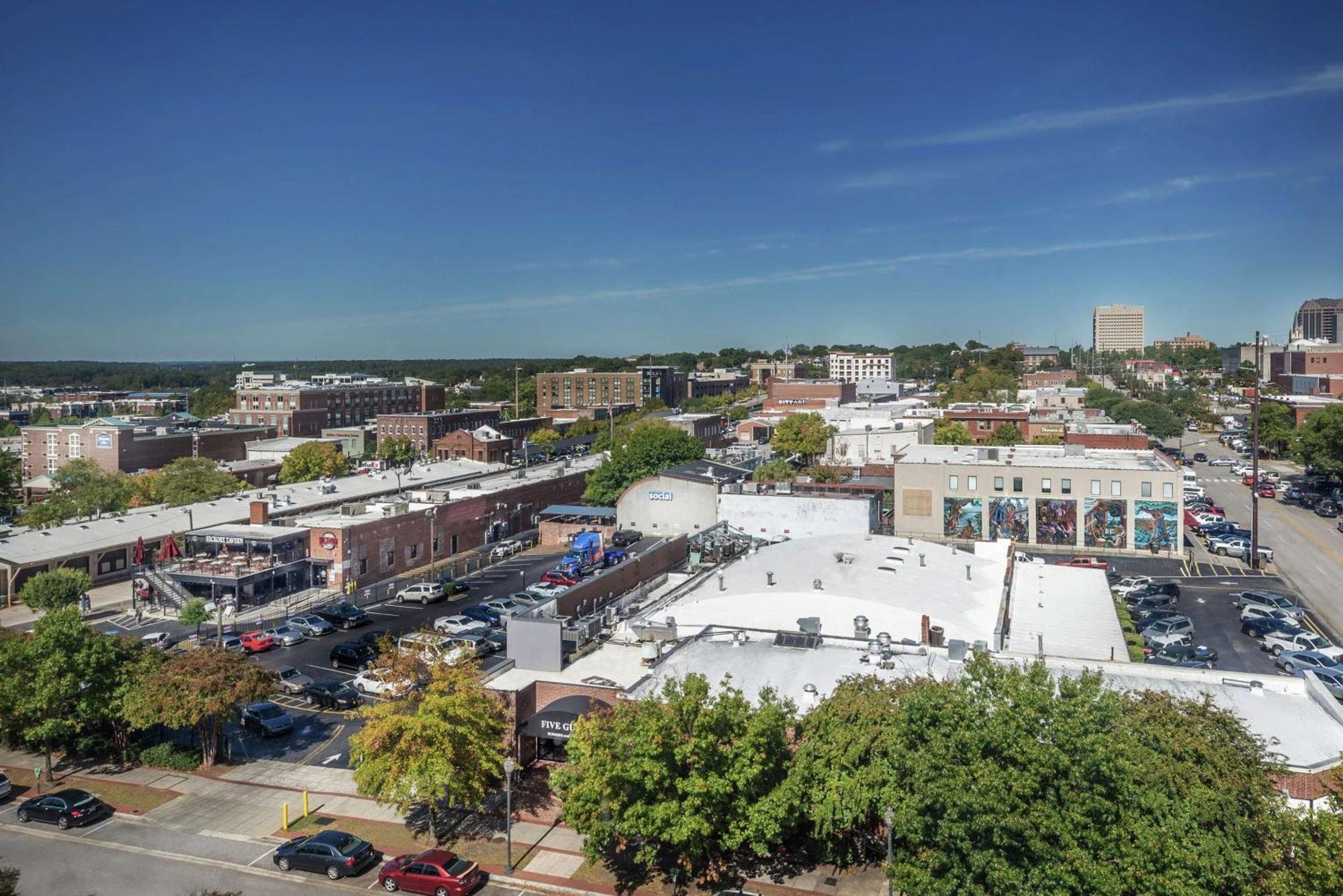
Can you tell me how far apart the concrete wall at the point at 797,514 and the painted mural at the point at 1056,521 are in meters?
15.2

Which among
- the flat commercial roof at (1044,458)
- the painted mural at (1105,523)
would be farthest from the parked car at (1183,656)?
the flat commercial roof at (1044,458)

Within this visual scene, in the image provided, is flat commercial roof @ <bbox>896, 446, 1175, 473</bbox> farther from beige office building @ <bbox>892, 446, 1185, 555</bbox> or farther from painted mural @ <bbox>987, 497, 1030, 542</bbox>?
painted mural @ <bbox>987, 497, 1030, 542</bbox>

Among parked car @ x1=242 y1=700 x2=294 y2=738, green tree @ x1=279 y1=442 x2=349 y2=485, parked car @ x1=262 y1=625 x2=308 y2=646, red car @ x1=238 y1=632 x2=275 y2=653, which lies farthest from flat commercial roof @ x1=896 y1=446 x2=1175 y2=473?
green tree @ x1=279 y1=442 x2=349 y2=485

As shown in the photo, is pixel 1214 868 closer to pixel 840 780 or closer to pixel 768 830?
pixel 840 780

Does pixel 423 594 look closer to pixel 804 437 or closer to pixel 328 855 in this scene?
pixel 328 855

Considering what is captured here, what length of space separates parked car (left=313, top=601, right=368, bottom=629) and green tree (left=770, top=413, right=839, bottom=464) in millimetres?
48333

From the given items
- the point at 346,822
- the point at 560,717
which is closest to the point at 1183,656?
the point at 560,717

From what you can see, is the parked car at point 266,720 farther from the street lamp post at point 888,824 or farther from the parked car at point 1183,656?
the parked car at point 1183,656

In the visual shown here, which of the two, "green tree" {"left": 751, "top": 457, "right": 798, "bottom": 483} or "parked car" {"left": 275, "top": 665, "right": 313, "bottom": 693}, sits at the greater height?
"green tree" {"left": 751, "top": 457, "right": 798, "bottom": 483}

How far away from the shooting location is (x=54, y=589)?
40.9 metres

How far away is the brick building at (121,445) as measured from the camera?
297ft

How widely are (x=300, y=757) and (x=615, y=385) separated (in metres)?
133

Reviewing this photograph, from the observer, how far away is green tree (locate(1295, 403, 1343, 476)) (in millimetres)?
71812

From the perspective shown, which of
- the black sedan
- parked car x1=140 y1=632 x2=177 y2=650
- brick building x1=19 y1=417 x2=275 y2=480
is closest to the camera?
the black sedan
